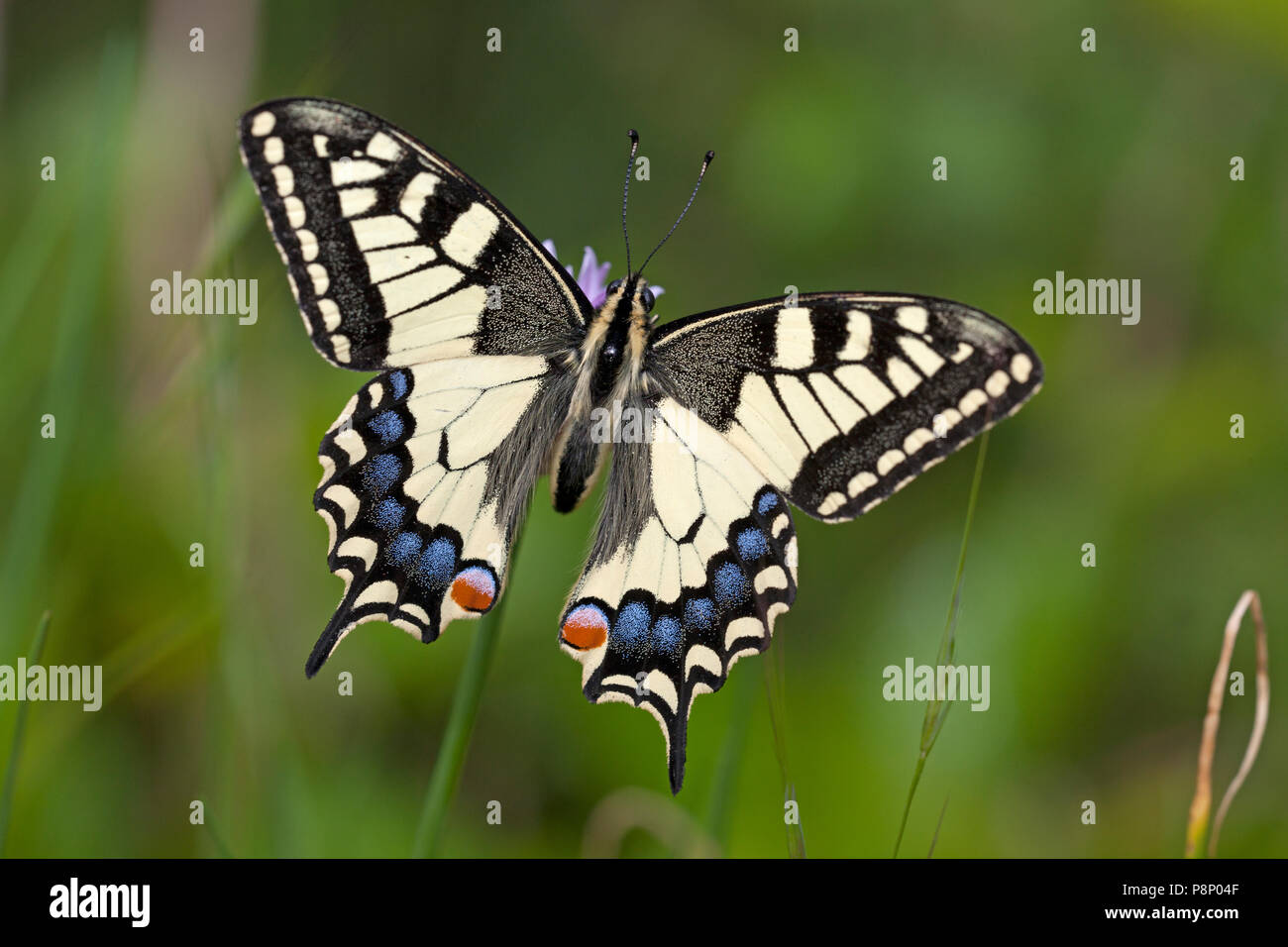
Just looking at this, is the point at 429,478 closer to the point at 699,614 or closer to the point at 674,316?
the point at 699,614

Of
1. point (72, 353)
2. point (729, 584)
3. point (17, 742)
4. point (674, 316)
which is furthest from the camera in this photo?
point (674, 316)

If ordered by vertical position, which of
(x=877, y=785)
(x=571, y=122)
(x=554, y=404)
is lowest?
(x=877, y=785)

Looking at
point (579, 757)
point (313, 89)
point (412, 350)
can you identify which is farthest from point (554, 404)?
point (579, 757)

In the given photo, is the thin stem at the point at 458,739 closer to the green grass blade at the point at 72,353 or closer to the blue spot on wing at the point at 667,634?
the blue spot on wing at the point at 667,634

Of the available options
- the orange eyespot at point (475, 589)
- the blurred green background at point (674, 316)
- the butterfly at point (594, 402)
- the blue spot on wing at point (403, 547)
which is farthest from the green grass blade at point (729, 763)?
the blue spot on wing at point (403, 547)

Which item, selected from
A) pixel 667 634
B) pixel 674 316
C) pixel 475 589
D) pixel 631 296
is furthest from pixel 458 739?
pixel 674 316

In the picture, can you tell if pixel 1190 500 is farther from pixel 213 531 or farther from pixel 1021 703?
pixel 213 531
